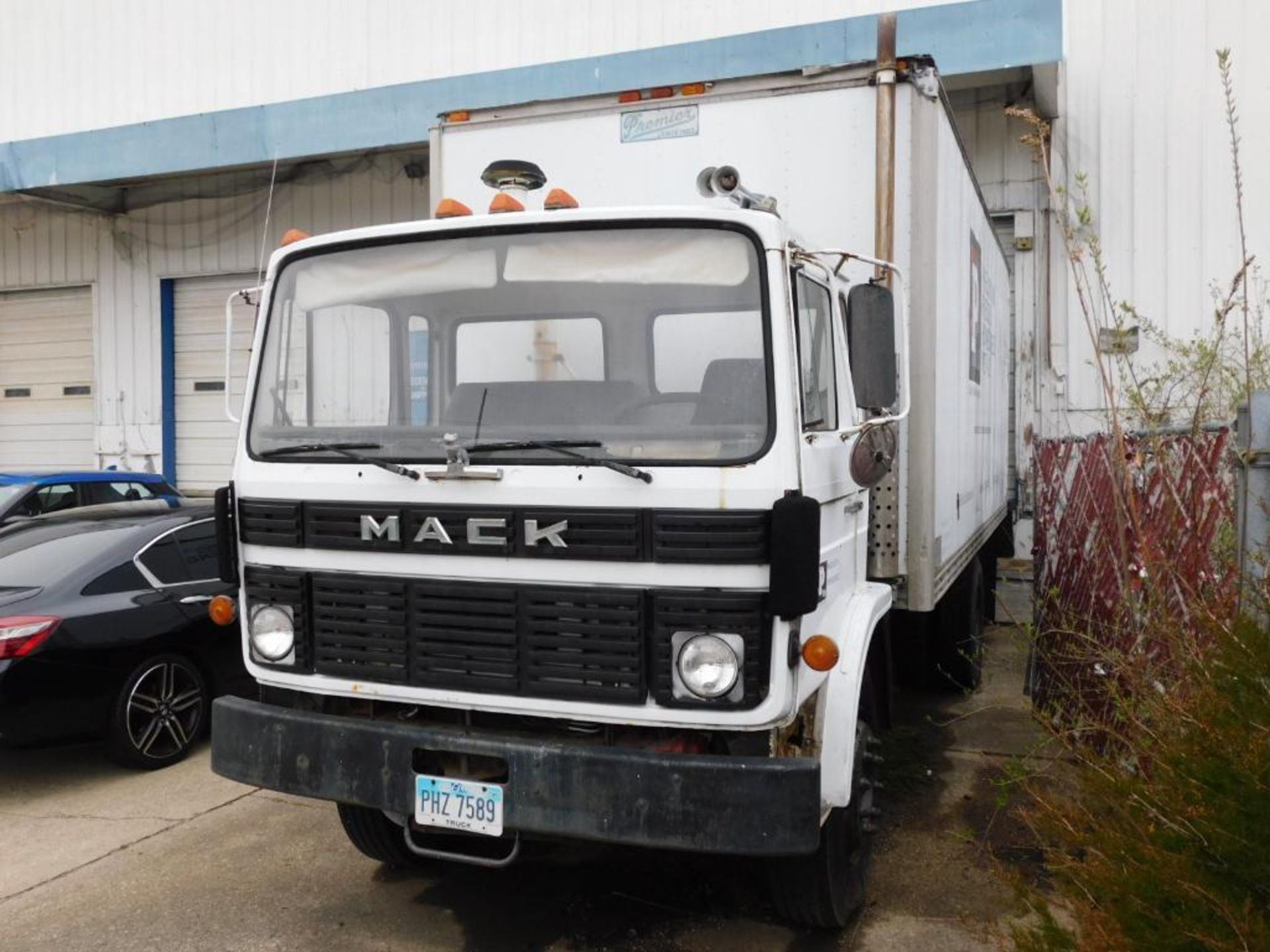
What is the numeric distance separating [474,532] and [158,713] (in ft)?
11.5

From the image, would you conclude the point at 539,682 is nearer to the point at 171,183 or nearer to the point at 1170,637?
the point at 1170,637

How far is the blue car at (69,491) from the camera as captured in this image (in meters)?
8.09

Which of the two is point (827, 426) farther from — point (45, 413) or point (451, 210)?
point (45, 413)

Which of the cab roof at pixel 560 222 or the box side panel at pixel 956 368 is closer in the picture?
the cab roof at pixel 560 222

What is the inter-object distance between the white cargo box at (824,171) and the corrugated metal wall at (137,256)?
30.7 feet

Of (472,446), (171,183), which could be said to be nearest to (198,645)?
(472,446)

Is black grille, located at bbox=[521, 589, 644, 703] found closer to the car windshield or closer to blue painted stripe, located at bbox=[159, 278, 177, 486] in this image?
the car windshield

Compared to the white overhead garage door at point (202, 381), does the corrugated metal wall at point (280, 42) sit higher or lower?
higher

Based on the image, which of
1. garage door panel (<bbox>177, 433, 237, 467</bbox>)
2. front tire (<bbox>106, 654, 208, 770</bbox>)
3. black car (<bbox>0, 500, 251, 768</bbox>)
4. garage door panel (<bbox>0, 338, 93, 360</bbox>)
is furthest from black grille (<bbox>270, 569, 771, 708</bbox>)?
garage door panel (<bbox>0, 338, 93, 360</bbox>)

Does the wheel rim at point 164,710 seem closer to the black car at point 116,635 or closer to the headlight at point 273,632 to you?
the black car at point 116,635

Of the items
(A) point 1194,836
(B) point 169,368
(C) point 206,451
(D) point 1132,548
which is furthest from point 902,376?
(B) point 169,368

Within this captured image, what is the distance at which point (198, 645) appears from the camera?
246 inches

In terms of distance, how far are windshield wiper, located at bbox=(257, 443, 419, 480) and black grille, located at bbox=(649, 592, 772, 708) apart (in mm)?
878

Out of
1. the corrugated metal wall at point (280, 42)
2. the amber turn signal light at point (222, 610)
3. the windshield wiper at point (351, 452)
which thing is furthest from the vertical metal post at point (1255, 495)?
the corrugated metal wall at point (280, 42)
